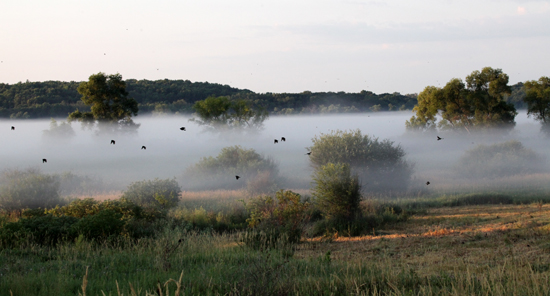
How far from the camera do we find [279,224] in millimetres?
14758

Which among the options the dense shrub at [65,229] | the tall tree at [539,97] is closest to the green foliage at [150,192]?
the dense shrub at [65,229]

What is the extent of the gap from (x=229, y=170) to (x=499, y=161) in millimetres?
26169

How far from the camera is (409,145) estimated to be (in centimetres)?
5897

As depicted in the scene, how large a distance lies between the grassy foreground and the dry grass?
31mm

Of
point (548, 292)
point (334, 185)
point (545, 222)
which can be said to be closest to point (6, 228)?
point (334, 185)

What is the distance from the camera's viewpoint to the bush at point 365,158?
31875 millimetres

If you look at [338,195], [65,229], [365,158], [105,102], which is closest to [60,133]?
[105,102]

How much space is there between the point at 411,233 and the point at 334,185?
13.9 feet

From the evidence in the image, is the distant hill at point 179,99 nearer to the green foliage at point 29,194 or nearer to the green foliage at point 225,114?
the green foliage at point 225,114

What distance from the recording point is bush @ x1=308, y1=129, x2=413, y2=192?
1255 inches

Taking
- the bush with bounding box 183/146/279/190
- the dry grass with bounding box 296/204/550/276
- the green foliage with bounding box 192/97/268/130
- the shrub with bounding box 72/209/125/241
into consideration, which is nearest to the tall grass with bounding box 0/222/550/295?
the dry grass with bounding box 296/204/550/276

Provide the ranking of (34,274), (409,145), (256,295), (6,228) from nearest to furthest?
(256,295) < (34,274) < (6,228) < (409,145)

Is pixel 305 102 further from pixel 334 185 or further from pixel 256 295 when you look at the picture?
pixel 256 295

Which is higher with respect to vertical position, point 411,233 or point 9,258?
point 9,258
